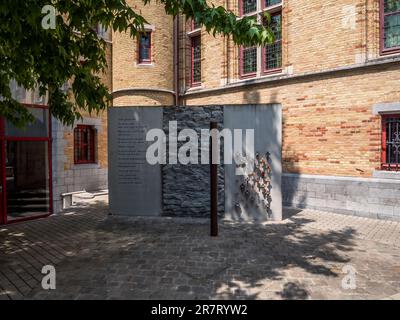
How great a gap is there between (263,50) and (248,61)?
3.15 ft

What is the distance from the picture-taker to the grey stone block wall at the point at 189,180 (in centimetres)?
820

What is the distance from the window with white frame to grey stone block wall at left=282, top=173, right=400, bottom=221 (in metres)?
4.53

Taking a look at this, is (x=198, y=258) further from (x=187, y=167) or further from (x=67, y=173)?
(x=67, y=173)

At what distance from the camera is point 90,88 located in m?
4.23

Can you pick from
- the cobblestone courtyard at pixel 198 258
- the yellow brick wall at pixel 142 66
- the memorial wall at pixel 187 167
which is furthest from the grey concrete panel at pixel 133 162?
the yellow brick wall at pixel 142 66

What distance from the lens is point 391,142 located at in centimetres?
805

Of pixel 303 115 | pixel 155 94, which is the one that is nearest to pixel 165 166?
pixel 303 115

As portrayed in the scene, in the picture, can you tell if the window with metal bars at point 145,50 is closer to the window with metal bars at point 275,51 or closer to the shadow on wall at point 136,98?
the shadow on wall at point 136,98

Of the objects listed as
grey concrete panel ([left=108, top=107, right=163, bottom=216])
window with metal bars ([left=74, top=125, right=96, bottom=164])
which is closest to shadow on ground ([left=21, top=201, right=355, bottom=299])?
grey concrete panel ([left=108, top=107, right=163, bottom=216])

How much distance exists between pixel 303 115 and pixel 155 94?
7.09 metres

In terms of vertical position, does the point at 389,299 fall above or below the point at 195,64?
below

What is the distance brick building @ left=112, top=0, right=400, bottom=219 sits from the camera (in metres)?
8.08

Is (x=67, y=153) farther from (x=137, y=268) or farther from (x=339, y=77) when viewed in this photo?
(x=339, y=77)
